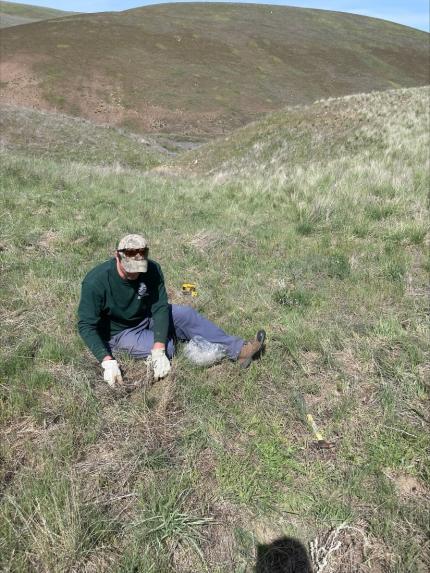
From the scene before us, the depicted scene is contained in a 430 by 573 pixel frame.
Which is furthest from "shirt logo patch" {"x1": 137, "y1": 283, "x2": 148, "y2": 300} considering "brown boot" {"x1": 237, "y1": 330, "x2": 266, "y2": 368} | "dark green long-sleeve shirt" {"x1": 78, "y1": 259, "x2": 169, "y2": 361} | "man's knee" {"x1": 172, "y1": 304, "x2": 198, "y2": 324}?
"brown boot" {"x1": 237, "y1": 330, "x2": 266, "y2": 368}

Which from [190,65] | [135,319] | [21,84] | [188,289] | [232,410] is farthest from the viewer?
[190,65]

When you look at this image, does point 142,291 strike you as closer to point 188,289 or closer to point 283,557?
point 188,289

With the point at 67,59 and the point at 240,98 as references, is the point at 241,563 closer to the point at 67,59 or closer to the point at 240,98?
the point at 240,98

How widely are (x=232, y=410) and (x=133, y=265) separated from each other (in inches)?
52.9

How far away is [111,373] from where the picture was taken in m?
3.35

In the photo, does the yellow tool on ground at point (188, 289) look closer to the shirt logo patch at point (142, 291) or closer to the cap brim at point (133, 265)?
the shirt logo patch at point (142, 291)

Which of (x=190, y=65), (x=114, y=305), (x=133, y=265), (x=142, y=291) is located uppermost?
(x=190, y=65)

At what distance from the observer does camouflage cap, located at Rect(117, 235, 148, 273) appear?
3324mm

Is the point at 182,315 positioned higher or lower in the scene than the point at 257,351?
higher

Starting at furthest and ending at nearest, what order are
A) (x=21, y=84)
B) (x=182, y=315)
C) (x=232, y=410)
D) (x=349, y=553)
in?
(x=21, y=84), (x=182, y=315), (x=232, y=410), (x=349, y=553)

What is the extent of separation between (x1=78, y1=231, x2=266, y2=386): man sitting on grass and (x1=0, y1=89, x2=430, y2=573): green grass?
0.58 feet

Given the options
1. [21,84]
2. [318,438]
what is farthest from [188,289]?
[21,84]

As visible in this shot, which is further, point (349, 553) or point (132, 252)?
point (132, 252)

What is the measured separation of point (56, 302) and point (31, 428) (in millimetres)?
1999
